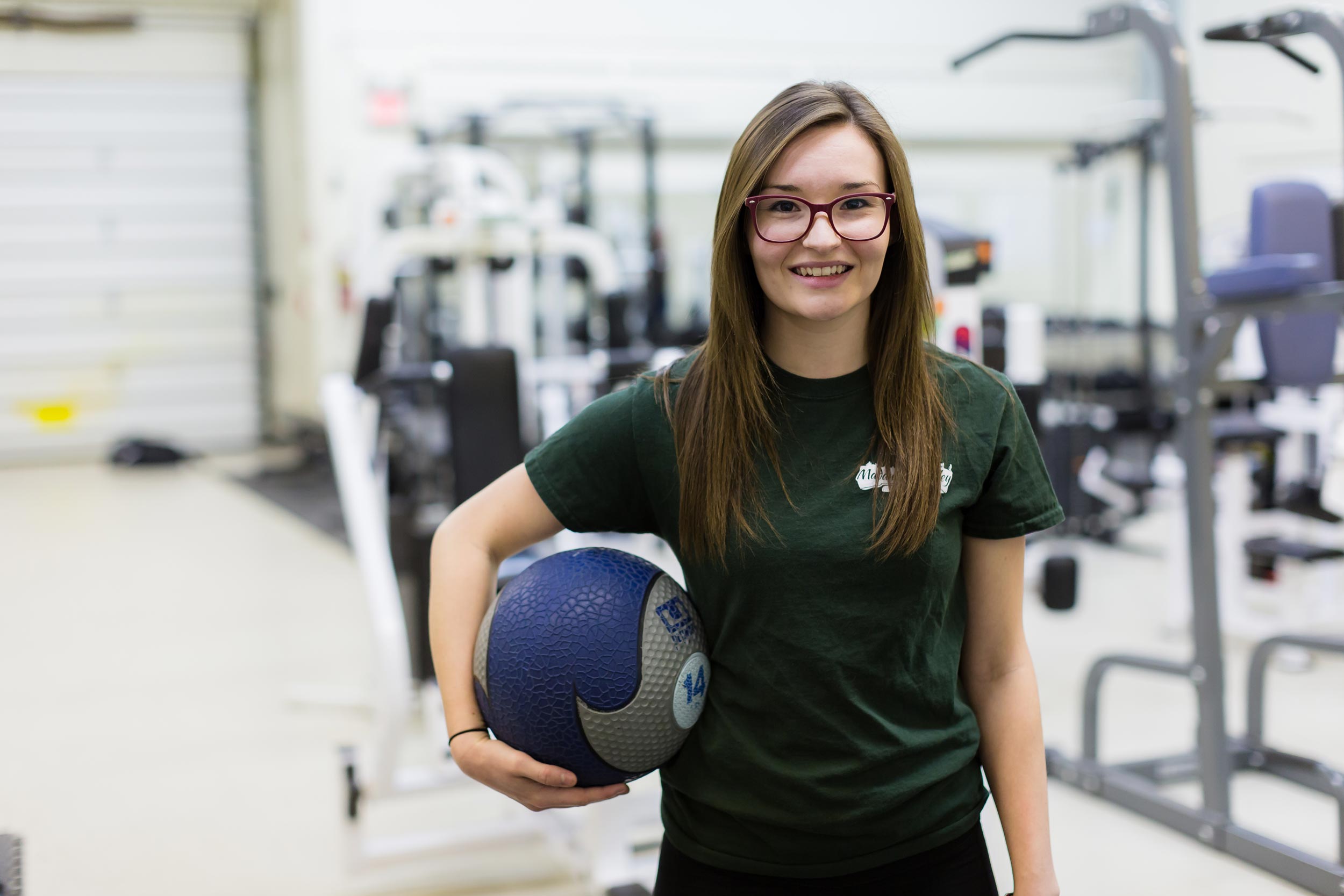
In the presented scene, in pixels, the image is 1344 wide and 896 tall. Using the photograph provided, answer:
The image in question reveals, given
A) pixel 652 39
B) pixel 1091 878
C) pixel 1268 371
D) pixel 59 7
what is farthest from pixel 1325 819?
pixel 59 7

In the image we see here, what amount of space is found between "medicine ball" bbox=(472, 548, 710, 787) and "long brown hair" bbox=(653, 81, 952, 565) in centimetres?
9

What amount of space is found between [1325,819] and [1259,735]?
29 cm

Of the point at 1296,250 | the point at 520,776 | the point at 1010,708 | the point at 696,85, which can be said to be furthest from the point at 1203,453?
the point at 696,85

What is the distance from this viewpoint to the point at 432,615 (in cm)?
125

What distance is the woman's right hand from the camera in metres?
1.16

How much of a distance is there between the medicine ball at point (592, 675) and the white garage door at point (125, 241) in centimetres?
1007

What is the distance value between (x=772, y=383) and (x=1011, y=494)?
253mm

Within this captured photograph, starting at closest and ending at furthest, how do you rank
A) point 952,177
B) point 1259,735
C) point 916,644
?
point 916,644
point 1259,735
point 952,177

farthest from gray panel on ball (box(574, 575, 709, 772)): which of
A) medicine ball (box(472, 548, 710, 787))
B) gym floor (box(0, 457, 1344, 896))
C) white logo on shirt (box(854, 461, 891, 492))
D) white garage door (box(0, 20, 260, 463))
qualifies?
white garage door (box(0, 20, 260, 463))

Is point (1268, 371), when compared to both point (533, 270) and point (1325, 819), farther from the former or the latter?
point (533, 270)

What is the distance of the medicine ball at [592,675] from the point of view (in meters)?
1.19

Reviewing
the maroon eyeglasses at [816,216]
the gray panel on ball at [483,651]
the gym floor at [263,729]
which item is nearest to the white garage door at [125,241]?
the gym floor at [263,729]

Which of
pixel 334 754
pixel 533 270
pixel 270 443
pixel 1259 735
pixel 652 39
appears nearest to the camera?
pixel 1259 735

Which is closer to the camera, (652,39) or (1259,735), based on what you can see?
(1259,735)
